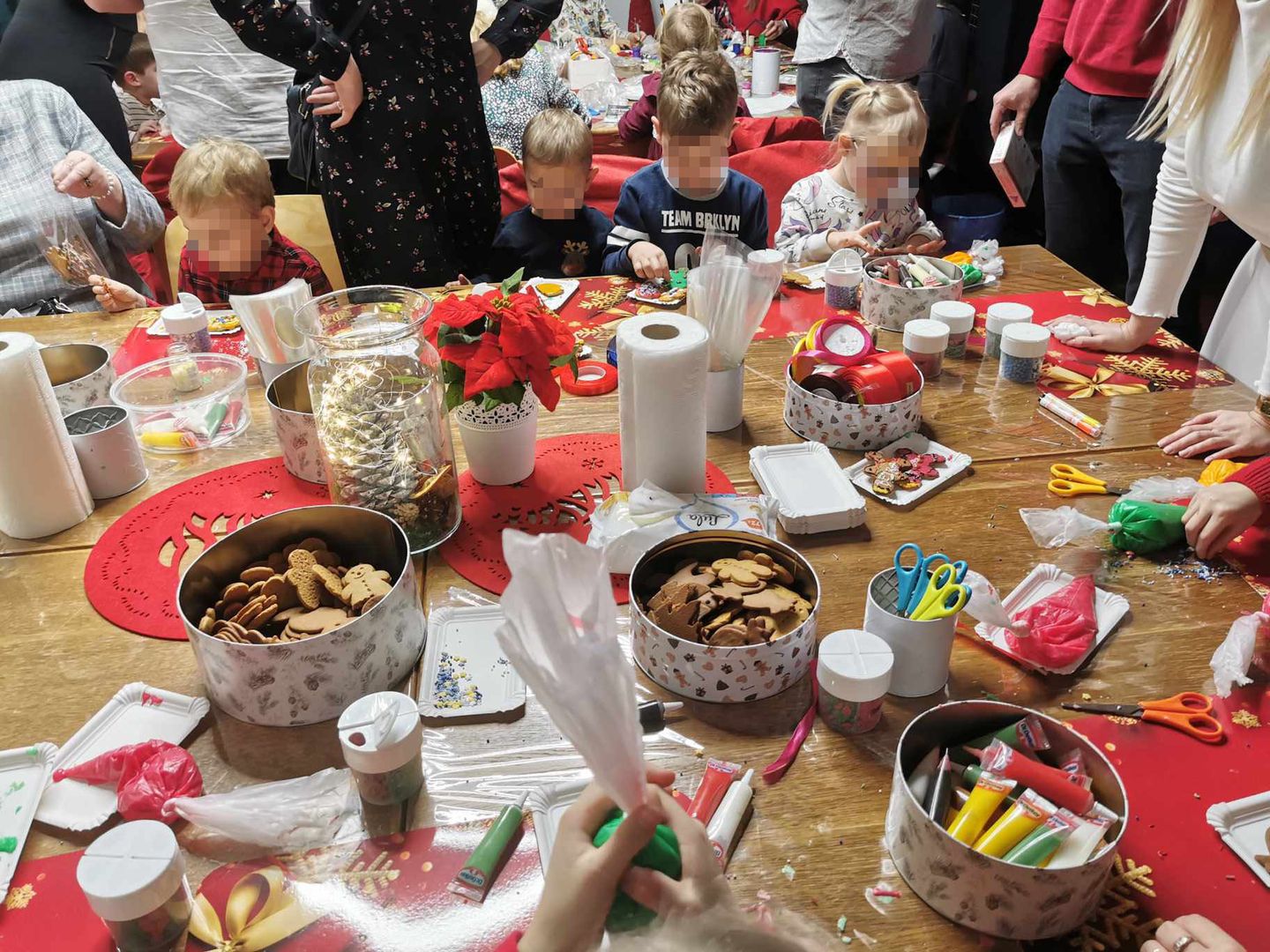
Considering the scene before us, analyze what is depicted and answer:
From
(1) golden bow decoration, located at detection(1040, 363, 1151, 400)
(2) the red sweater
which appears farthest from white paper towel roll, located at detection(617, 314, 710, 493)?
(2) the red sweater

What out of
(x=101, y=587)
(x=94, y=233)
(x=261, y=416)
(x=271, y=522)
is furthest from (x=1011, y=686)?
(x=94, y=233)

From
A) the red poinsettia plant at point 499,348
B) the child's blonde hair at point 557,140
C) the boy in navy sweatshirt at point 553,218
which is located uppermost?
the red poinsettia plant at point 499,348

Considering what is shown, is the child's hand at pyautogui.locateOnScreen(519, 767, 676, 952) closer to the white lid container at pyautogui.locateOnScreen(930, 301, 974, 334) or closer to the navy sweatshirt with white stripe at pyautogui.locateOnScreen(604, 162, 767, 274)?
the white lid container at pyautogui.locateOnScreen(930, 301, 974, 334)

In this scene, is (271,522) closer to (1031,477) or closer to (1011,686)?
(1011,686)

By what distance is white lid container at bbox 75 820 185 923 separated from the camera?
665 millimetres

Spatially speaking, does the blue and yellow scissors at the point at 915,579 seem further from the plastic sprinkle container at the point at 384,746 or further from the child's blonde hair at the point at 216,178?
the child's blonde hair at the point at 216,178

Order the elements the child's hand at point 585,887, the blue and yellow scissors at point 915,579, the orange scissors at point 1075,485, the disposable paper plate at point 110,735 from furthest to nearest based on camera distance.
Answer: the orange scissors at point 1075,485 → the blue and yellow scissors at point 915,579 → the disposable paper plate at point 110,735 → the child's hand at point 585,887

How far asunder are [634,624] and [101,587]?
0.65 m

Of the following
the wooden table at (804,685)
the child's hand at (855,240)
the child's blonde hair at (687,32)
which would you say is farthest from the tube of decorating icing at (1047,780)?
the child's blonde hair at (687,32)

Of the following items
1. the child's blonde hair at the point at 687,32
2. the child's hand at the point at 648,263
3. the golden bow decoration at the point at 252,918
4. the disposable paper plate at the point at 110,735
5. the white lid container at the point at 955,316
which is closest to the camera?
the golden bow decoration at the point at 252,918

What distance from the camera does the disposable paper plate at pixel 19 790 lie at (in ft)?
2.58

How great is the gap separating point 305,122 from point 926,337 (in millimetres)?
1719

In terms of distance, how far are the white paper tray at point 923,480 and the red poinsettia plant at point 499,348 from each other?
428 millimetres

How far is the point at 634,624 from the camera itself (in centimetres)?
95
